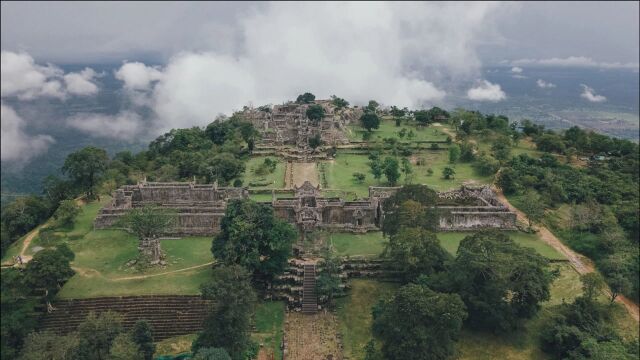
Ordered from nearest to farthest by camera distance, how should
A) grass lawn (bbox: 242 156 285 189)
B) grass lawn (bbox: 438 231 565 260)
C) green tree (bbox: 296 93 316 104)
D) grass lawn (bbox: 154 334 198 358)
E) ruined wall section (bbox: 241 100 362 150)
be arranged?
grass lawn (bbox: 154 334 198 358)
grass lawn (bbox: 438 231 565 260)
grass lawn (bbox: 242 156 285 189)
ruined wall section (bbox: 241 100 362 150)
green tree (bbox: 296 93 316 104)

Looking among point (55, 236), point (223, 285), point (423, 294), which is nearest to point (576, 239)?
point (423, 294)

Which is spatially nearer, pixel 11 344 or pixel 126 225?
pixel 11 344

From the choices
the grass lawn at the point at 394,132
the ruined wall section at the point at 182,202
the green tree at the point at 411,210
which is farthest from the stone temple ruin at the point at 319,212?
the grass lawn at the point at 394,132

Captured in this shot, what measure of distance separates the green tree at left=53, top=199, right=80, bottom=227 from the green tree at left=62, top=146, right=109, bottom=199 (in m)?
8.40

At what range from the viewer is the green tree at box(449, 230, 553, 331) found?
34.5 meters

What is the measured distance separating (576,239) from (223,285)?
1584 inches

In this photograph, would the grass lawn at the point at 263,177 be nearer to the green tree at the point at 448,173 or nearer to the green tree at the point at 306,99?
the green tree at the point at 448,173

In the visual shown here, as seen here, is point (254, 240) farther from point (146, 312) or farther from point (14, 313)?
point (14, 313)

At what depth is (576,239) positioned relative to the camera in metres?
50.1

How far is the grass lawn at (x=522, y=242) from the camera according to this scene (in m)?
46.8

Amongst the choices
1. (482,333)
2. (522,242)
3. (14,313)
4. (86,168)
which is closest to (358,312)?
(482,333)

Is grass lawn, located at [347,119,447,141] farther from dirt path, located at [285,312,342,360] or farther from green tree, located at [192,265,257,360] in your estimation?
green tree, located at [192,265,257,360]

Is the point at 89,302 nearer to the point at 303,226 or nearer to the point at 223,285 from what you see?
the point at 223,285

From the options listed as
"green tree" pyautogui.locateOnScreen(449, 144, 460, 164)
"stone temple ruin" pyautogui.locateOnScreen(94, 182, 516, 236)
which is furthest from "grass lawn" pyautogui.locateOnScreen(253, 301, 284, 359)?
"green tree" pyautogui.locateOnScreen(449, 144, 460, 164)
